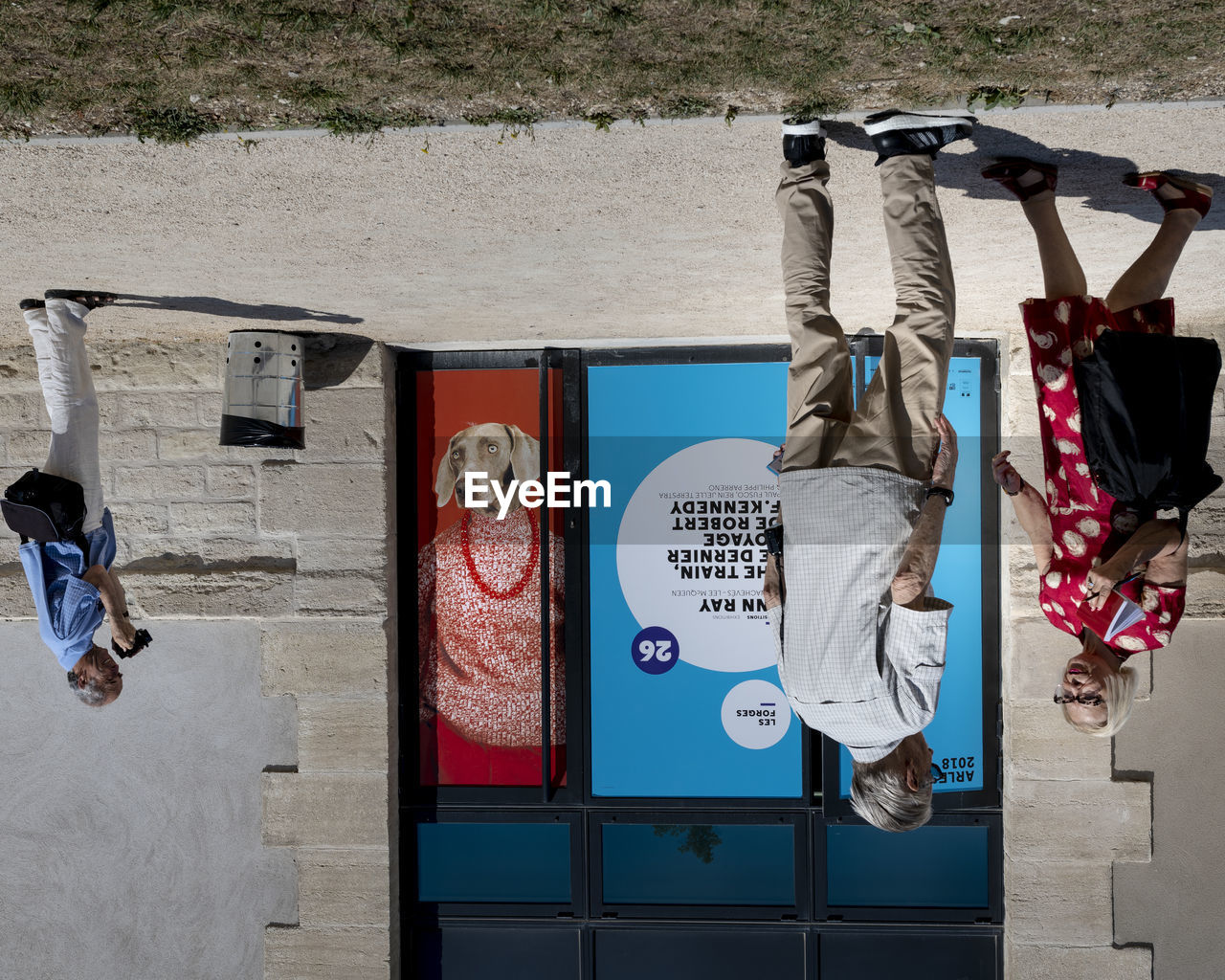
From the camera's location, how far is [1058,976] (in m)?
3.82

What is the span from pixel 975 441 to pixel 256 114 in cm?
345

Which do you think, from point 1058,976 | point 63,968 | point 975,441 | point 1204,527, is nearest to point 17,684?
point 63,968

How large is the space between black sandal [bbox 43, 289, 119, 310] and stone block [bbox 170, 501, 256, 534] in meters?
1.13

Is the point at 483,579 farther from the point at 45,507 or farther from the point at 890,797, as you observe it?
the point at 890,797

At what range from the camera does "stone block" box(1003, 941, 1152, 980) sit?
12.4 ft

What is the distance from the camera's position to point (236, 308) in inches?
138

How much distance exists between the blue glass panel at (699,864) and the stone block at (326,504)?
1961 millimetres

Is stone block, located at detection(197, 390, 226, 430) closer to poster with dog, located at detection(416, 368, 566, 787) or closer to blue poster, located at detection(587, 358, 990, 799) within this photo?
poster with dog, located at detection(416, 368, 566, 787)

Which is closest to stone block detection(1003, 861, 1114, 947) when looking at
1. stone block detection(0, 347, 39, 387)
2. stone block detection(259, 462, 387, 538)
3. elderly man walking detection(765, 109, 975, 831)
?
elderly man walking detection(765, 109, 975, 831)

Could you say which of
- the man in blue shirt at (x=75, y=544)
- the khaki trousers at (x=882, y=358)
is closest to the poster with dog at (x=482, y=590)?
the man in blue shirt at (x=75, y=544)

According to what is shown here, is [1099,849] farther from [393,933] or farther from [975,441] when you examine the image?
[393,933]

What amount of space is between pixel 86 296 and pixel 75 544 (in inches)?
38.6

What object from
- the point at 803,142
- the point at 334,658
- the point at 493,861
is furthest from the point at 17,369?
the point at 803,142

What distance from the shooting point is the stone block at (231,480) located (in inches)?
161
